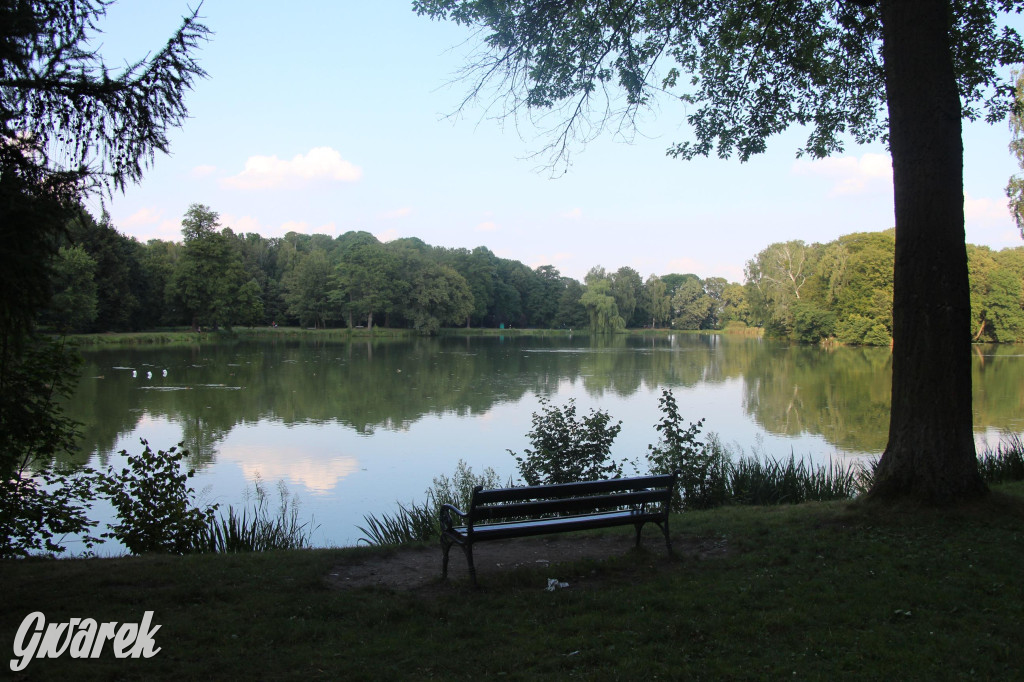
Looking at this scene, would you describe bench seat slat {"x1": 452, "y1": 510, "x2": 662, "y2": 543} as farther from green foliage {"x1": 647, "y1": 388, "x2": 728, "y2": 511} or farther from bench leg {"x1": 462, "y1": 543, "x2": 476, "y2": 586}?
green foliage {"x1": 647, "y1": 388, "x2": 728, "y2": 511}

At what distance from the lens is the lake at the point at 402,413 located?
11.4m

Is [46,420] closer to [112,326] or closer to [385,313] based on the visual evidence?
[112,326]

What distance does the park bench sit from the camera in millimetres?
4391

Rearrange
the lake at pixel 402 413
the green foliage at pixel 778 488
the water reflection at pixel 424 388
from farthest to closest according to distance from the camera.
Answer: the water reflection at pixel 424 388 < the lake at pixel 402 413 < the green foliage at pixel 778 488

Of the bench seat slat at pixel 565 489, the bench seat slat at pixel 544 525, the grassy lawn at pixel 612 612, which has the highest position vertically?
the bench seat slat at pixel 565 489

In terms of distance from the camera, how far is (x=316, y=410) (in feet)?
60.3

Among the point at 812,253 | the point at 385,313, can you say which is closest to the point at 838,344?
the point at 812,253

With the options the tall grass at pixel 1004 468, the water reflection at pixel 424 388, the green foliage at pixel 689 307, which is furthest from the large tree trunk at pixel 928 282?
the green foliage at pixel 689 307

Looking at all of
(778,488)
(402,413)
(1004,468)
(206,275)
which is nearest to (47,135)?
(778,488)

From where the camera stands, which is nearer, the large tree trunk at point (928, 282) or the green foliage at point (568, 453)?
the large tree trunk at point (928, 282)

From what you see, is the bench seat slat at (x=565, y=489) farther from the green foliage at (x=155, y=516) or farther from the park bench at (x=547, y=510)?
the green foliage at (x=155, y=516)

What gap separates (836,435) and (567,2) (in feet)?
37.3

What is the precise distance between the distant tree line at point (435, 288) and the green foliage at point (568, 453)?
104 ft

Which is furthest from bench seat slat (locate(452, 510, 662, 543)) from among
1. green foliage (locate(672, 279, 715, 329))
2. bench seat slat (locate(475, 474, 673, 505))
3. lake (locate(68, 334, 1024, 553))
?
green foliage (locate(672, 279, 715, 329))
